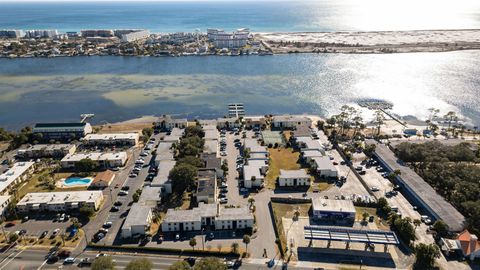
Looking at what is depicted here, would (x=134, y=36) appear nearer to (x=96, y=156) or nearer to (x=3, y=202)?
(x=96, y=156)

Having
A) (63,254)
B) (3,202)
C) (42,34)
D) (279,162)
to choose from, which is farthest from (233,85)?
(42,34)

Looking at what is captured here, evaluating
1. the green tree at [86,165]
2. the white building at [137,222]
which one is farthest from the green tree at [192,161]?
the green tree at [86,165]

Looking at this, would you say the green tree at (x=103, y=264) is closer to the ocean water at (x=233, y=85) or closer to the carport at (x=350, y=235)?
the carport at (x=350, y=235)

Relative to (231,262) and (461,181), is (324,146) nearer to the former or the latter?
(461,181)

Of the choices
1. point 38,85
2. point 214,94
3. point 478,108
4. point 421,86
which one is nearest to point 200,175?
point 214,94

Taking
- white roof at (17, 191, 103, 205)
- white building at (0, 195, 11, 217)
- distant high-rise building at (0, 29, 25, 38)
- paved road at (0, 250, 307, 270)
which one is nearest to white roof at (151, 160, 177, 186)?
white roof at (17, 191, 103, 205)

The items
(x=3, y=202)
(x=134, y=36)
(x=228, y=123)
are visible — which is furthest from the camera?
(x=134, y=36)
